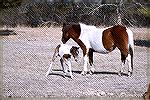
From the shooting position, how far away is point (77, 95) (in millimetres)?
8445

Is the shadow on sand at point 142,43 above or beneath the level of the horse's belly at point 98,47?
beneath

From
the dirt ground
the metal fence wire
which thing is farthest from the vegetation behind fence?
the dirt ground

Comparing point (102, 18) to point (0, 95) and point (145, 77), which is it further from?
point (0, 95)

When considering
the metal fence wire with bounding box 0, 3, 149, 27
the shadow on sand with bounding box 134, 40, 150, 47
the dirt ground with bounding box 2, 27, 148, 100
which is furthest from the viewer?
the shadow on sand with bounding box 134, 40, 150, 47

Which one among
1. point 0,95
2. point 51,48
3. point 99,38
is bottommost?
point 51,48

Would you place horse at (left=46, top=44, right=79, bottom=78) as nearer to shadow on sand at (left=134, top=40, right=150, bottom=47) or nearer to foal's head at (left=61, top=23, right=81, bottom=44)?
foal's head at (left=61, top=23, right=81, bottom=44)

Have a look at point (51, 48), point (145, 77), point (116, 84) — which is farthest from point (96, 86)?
point (51, 48)

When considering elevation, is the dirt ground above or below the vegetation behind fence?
below

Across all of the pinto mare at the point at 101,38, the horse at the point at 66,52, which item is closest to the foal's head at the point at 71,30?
the pinto mare at the point at 101,38

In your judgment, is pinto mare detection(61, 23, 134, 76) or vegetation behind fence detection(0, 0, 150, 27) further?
vegetation behind fence detection(0, 0, 150, 27)

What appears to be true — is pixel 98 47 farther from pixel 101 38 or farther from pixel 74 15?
pixel 74 15

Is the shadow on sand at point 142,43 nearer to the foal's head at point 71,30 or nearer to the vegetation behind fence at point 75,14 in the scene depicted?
the vegetation behind fence at point 75,14

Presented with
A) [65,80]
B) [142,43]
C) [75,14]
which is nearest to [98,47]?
[65,80]

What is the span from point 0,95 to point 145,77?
4.11 m
